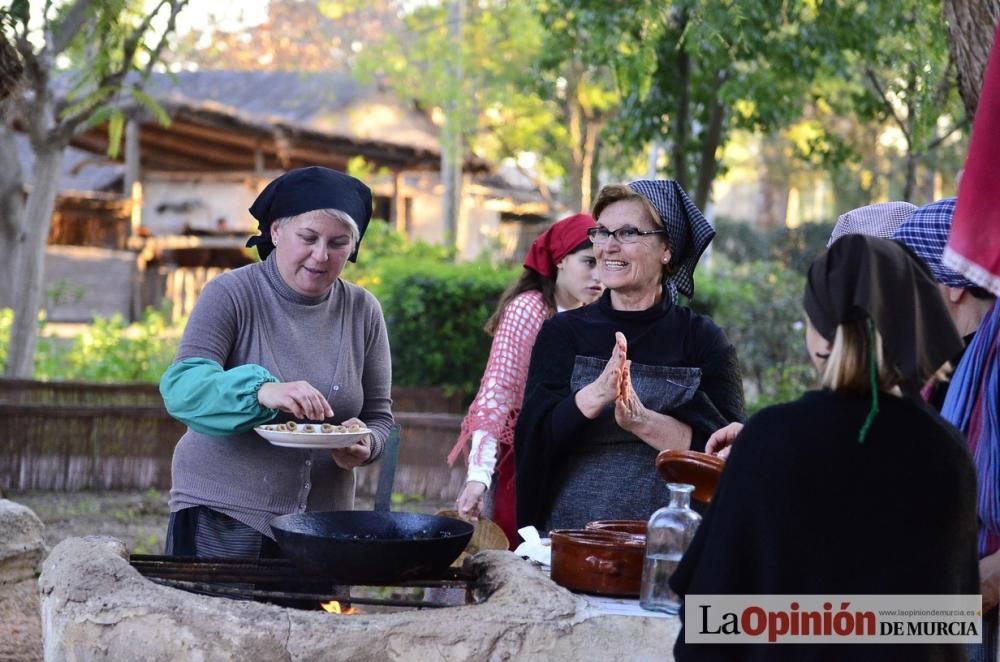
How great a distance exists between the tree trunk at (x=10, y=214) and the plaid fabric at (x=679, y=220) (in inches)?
302

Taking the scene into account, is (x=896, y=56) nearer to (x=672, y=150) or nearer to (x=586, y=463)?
(x=672, y=150)

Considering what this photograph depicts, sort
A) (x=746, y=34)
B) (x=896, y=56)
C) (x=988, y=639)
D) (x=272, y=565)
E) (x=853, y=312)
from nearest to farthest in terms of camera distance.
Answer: (x=853, y=312) < (x=988, y=639) < (x=272, y=565) < (x=746, y=34) < (x=896, y=56)

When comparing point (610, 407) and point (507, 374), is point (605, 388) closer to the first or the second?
point (610, 407)

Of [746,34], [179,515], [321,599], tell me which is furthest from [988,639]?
[746,34]

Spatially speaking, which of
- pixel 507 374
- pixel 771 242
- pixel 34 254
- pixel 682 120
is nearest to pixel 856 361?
pixel 507 374

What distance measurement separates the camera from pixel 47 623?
3.33 metres

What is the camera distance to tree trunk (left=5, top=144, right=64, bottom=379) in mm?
9539

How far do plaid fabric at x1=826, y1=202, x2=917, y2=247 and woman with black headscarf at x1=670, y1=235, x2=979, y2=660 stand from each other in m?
1.67

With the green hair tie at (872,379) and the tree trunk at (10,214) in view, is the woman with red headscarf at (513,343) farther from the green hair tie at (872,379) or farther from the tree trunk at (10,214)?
the tree trunk at (10,214)

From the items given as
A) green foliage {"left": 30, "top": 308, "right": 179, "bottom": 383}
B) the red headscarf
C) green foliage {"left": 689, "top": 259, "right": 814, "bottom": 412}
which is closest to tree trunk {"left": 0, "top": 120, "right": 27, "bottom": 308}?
green foliage {"left": 30, "top": 308, "right": 179, "bottom": 383}

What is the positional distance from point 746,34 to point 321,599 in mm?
5355

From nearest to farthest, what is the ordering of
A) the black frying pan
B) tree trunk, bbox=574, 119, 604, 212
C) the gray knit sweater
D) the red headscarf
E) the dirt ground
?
the black frying pan → the gray knit sweater → the red headscarf → the dirt ground → tree trunk, bbox=574, 119, 604, 212

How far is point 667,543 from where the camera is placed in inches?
117

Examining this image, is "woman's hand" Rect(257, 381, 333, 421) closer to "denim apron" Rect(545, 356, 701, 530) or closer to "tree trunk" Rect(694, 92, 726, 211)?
"denim apron" Rect(545, 356, 701, 530)
